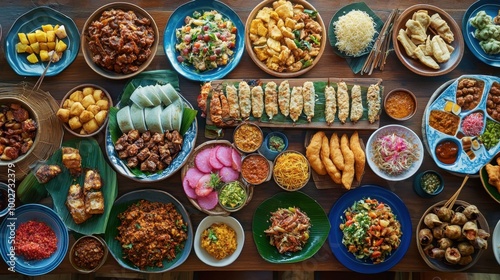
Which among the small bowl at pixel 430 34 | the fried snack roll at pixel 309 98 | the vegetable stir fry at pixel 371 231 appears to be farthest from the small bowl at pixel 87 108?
the small bowl at pixel 430 34

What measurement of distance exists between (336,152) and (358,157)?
0.19m

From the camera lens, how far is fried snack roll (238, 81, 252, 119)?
389cm

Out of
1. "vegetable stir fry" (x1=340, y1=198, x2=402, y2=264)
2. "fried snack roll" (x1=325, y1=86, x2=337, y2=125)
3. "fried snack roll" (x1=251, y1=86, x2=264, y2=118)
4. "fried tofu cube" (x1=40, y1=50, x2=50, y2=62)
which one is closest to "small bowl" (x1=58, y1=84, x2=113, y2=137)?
"fried tofu cube" (x1=40, y1=50, x2=50, y2=62)

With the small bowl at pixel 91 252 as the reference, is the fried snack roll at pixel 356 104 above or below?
above

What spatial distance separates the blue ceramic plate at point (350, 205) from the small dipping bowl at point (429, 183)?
21cm

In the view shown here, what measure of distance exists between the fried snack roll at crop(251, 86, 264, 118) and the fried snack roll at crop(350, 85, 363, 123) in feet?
2.59

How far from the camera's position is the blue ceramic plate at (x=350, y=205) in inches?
→ 150

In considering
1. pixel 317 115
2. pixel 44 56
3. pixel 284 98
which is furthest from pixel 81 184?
pixel 317 115

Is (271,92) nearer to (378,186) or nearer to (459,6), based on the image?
(378,186)

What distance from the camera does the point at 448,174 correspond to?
3.97 metres

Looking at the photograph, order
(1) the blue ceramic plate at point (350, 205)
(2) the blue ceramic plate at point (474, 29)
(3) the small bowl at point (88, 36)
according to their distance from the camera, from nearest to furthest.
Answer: (1) the blue ceramic plate at point (350, 205) → (3) the small bowl at point (88, 36) → (2) the blue ceramic plate at point (474, 29)

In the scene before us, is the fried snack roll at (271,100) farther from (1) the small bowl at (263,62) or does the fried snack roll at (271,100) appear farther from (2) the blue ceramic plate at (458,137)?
(2) the blue ceramic plate at (458,137)

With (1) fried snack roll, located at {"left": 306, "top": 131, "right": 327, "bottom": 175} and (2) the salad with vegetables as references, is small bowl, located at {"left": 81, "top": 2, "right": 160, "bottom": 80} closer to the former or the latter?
(2) the salad with vegetables

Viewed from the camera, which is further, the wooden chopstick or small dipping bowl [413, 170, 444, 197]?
small dipping bowl [413, 170, 444, 197]
